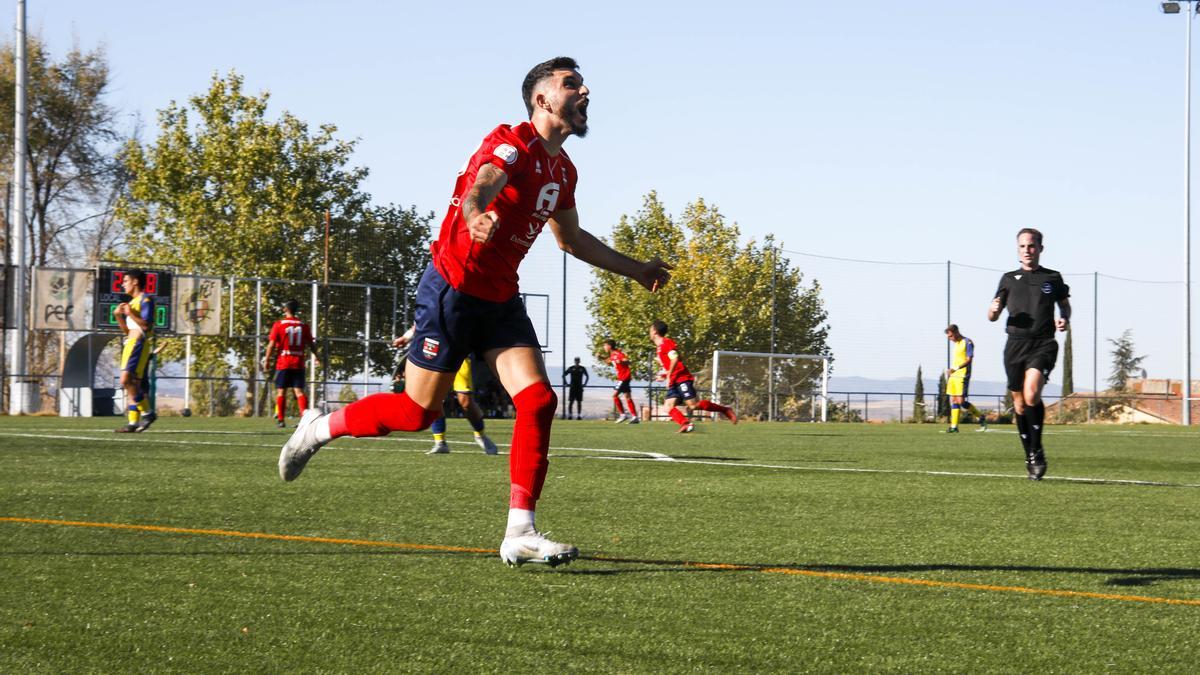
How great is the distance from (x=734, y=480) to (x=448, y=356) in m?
5.11

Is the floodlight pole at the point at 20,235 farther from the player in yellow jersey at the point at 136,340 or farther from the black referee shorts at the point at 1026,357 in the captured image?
the black referee shorts at the point at 1026,357

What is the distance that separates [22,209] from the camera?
33.1 meters

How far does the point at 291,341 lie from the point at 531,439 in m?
17.7

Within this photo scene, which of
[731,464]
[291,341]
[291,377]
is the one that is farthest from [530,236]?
[291,377]

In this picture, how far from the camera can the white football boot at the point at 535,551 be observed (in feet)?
17.5

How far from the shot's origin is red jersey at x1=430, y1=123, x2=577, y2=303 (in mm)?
5680

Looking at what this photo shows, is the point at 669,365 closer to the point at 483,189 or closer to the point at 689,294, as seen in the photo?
the point at 483,189

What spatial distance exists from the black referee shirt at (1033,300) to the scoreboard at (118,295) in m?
24.0

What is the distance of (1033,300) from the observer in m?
11.8

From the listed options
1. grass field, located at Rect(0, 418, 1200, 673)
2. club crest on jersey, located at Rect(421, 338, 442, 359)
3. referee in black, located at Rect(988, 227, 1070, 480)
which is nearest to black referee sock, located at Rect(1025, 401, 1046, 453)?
referee in black, located at Rect(988, 227, 1070, 480)

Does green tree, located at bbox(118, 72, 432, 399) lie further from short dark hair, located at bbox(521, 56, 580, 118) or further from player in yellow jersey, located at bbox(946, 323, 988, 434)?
short dark hair, located at bbox(521, 56, 580, 118)

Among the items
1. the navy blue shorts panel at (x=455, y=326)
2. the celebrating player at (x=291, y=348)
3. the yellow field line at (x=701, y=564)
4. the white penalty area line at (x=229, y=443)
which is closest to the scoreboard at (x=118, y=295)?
the celebrating player at (x=291, y=348)

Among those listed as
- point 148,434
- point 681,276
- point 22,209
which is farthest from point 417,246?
point 148,434

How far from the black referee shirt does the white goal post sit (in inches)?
1176
